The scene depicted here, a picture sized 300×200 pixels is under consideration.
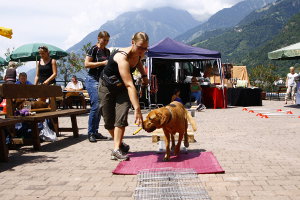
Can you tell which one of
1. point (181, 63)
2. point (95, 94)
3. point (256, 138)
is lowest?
point (256, 138)

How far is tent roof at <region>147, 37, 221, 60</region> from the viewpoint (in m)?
14.6

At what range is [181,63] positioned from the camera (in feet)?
60.7

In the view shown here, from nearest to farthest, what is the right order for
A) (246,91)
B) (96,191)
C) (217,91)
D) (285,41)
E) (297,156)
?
1. (96,191)
2. (297,156)
3. (217,91)
4. (246,91)
5. (285,41)

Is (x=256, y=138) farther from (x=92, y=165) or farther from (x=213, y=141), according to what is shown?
(x=92, y=165)

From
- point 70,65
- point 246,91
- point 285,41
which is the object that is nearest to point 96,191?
point 246,91

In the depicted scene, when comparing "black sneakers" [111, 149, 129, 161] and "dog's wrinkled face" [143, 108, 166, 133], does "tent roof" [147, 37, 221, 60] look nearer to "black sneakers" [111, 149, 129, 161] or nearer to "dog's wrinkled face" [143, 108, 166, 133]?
"black sneakers" [111, 149, 129, 161]

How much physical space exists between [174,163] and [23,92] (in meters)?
3.24

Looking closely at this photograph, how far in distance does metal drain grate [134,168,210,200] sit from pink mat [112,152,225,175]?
205 mm

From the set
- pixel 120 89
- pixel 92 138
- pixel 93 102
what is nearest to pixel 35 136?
pixel 92 138

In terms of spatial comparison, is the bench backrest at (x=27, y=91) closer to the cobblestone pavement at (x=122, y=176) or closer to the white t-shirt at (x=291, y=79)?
the cobblestone pavement at (x=122, y=176)

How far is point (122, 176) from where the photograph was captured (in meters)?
3.97

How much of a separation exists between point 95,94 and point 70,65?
25.7 metres

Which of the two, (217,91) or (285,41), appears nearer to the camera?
A: (217,91)

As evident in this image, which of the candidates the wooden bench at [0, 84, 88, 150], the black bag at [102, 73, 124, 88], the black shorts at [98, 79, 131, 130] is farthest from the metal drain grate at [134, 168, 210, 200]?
the wooden bench at [0, 84, 88, 150]
